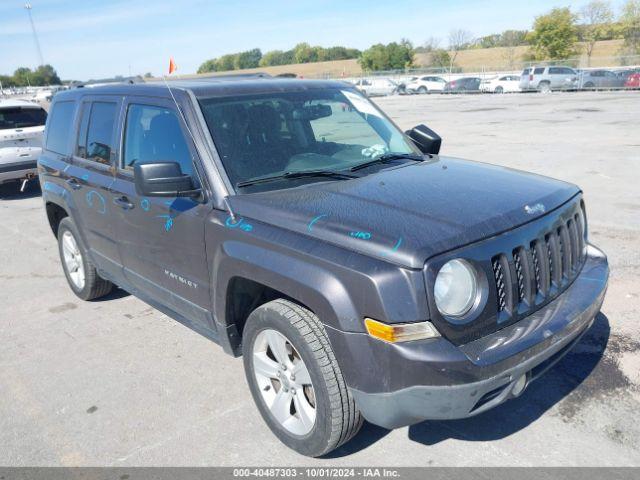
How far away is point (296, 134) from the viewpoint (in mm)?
3604

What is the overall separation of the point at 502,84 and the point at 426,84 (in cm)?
726

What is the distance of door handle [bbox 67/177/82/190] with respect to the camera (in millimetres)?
4578

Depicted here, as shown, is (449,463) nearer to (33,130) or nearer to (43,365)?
(43,365)

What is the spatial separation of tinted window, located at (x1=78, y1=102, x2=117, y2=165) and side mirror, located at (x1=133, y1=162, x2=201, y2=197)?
3.92 feet

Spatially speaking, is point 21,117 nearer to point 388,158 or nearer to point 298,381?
point 388,158

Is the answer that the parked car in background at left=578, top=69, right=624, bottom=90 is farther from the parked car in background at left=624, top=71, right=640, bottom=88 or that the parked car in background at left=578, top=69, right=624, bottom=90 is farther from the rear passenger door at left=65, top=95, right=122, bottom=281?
the rear passenger door at left=65, top=95, right=122, bottom=281

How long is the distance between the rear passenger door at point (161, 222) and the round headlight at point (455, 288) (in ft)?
4.72

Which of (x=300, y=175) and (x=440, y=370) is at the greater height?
(x=300, y=175)

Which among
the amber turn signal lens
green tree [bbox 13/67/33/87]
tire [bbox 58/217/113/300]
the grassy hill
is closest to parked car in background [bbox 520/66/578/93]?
the grassy hill

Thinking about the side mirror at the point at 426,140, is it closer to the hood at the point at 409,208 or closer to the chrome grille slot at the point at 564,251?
the hood at the point at 409,208

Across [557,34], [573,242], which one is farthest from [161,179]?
[557,34]

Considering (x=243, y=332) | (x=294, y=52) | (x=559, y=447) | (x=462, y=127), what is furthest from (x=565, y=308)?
(x=294, y=52)

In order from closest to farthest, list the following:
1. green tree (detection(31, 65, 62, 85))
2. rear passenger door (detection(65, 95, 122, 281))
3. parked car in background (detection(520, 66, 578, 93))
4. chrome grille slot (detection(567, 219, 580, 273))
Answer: chrome grille slot (detection(567, 219, 580, 273))
rear passenger door (detection(65, 95, 122, 281))
parked car in background (detection(520, 66, 578, 93))
green tree (detection(31, 65, 62, 85))

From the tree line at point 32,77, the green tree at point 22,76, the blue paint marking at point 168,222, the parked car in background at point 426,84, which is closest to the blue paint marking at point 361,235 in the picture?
the blue paint marking at point 168,222
